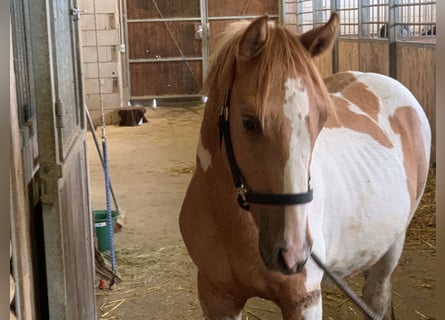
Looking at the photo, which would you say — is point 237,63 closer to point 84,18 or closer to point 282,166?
point 282,166

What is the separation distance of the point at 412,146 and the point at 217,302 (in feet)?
3.72

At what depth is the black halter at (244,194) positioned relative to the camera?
124 cm

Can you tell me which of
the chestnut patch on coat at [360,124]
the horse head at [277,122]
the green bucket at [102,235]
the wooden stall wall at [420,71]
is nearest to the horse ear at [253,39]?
the horse head at [277,122]

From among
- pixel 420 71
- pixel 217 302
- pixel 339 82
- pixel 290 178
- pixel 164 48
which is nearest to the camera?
pixel 290 178

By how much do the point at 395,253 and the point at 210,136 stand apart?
1.16 meters

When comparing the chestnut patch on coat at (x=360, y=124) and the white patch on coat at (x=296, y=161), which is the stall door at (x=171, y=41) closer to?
the chestnut patch on coat at (x=360, y=124)

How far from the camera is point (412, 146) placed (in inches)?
94.1

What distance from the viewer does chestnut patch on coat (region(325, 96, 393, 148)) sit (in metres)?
2.16

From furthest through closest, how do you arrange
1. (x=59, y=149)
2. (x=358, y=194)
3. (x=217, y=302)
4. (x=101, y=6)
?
1. (x=101, y=6)
2. (x=358, y=194)
3. (x=217, y=302)
4. (x=59, y=149)

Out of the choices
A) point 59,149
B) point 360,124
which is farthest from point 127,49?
point 59,149

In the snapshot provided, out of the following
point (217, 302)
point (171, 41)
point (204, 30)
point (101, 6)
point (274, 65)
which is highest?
point (101, 6)

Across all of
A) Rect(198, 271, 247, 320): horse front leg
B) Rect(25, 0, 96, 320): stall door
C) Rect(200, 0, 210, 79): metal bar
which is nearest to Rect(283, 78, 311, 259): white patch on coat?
Rect(198, 271, 247, 320): horse front leg

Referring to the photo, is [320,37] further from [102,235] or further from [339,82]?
[102,235]

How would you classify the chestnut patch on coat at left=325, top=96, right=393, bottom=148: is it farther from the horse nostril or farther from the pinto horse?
the horse nostril
